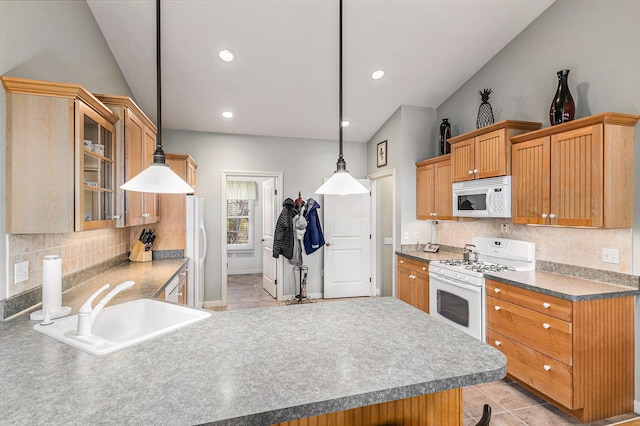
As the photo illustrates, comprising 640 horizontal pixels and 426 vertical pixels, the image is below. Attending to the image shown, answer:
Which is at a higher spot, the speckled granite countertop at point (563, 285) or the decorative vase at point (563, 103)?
the decorative vase at point (563, 103)

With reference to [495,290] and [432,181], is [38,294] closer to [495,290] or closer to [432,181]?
[495,290]

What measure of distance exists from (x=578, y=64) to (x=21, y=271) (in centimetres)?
413

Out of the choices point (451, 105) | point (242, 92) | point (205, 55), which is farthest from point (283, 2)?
point (451, 105)

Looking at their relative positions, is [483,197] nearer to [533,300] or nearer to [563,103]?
[563,103]

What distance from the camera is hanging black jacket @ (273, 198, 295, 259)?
4789mm

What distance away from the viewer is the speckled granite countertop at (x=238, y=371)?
2.75 feet

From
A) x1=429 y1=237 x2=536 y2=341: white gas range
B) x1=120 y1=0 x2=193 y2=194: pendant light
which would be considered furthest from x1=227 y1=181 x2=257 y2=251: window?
x1=120 y1=0 x2=193 y2=194: pendant light

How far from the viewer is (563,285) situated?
2.36 m

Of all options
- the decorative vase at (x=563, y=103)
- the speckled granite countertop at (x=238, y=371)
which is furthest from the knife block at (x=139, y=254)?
the decorative vase at (x=563, y=103)

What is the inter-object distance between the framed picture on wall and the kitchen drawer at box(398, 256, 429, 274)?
145 cm

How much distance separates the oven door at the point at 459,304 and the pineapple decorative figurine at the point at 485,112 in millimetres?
1711

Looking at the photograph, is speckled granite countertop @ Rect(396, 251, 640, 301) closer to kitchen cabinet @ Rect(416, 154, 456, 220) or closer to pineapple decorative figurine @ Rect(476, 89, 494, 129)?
kitchen cabinet @ Rect(416, 154, 456, 220)

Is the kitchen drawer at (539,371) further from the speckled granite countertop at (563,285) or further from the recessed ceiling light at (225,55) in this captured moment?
the recessed ceiling light at (225,55)

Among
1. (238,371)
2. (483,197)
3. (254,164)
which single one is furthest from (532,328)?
(254,164)
